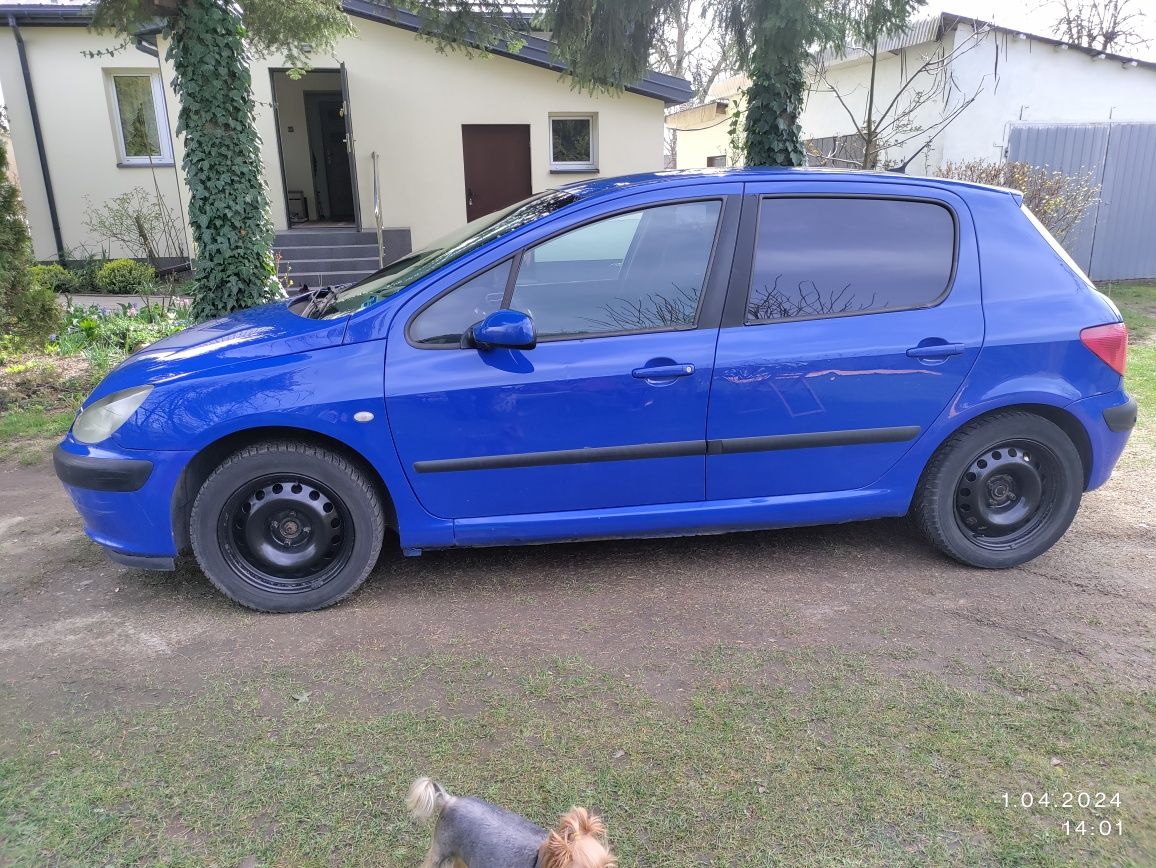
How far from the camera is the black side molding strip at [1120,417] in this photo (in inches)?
144

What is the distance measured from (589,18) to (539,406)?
3742 millimetres

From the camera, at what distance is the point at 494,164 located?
12.8m

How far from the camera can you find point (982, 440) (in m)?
3.63

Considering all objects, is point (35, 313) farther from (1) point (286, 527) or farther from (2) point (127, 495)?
(1) point (286, 527)

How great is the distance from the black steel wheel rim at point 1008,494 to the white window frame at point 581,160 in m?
10.3

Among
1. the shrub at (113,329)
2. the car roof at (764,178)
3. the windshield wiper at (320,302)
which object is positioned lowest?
the shrub at (113,329)

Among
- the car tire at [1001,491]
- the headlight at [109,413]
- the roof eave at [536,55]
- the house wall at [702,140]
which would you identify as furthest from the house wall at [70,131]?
the house wall at [702,140]

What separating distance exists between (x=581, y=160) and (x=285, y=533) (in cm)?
1093

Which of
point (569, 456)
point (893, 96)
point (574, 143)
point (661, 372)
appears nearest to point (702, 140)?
point (893, 96)

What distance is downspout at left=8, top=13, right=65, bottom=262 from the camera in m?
12.4

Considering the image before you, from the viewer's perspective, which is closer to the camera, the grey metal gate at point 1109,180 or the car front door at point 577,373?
the car front door at point 577,373

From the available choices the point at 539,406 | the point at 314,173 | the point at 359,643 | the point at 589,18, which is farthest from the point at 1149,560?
the point at 314,173

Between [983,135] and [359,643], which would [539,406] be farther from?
[983,135]

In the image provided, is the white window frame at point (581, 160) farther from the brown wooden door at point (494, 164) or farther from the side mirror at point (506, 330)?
the side mirror at point (506, 330)
